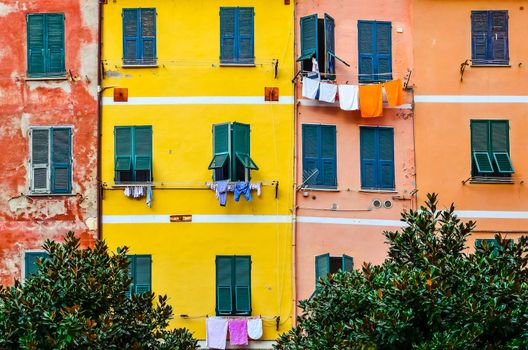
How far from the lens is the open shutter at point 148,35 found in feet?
Result: 94.3

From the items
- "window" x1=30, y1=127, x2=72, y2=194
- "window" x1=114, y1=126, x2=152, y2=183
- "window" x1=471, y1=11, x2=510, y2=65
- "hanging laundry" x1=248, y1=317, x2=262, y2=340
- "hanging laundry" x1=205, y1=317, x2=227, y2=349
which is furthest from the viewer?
"window" x1=471, y1=11, x2=510, y2=65

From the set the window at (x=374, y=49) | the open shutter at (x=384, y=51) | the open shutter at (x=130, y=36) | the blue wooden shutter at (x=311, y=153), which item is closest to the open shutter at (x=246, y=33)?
the blue wooden shutter at (x=311, y=153)

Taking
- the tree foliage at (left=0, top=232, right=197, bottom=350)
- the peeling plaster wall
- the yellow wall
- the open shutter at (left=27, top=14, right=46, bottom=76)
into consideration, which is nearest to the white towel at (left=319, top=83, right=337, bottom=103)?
the yellow wall

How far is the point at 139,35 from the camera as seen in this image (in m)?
28.8

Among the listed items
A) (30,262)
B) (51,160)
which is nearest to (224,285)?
(30,262)

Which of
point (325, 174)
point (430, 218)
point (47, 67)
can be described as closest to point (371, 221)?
point (325, 174)

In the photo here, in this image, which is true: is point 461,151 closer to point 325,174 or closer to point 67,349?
point 325,174

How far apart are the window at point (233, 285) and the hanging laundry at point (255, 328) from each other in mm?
237

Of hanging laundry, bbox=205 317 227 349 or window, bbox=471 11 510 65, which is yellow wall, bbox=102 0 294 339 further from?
window, bbox=471 11 510 65

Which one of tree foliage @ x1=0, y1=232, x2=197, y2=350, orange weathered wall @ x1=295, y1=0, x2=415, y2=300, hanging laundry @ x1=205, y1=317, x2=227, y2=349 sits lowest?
hanging laundry @ x1=205, y1=317, x2=227, y2=349

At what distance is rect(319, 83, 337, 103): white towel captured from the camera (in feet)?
92.4

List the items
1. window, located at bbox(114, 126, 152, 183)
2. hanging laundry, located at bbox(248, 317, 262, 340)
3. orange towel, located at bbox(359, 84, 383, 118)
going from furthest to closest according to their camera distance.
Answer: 1. orange towel, located at bbox(359, 84, 383, 118)
2. window, located at bbox(114, 126, 152, 183)
3. hanging laundry, located at bbox(248, 317, 262, 340)

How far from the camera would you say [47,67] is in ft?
94.1

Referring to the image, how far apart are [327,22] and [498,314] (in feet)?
37.3
